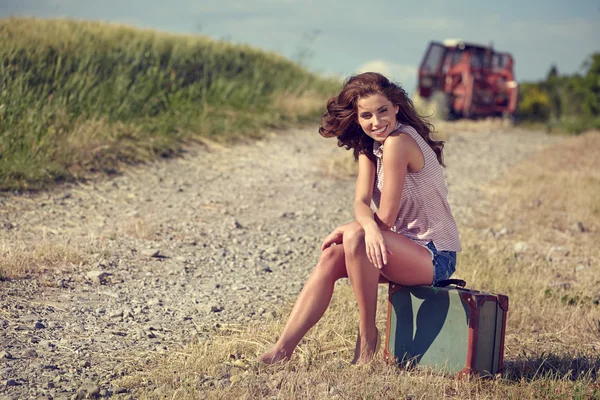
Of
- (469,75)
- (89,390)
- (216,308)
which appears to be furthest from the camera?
(469,75)

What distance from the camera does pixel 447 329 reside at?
2.62 m

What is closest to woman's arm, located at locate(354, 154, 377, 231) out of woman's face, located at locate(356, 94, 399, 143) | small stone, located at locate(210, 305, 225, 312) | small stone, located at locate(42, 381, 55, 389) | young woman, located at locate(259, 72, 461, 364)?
young woman, located at locate(259, 72, 461, 364)

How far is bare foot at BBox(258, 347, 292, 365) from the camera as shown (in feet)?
8.85

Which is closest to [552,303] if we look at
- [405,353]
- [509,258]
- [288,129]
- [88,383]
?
[509,258]

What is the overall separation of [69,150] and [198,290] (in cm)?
300

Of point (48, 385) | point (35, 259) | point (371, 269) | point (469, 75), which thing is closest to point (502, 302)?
point (371, 269)

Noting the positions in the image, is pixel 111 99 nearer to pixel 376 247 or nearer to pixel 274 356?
pixel 274 356

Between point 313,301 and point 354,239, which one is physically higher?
point 354,239

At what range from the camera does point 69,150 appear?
6.14 m

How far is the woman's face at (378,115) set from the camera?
2.79 metres

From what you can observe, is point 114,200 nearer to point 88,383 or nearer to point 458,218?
point 458,218

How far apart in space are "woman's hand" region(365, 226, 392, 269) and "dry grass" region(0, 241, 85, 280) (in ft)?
6.39

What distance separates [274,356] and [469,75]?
40.0ft

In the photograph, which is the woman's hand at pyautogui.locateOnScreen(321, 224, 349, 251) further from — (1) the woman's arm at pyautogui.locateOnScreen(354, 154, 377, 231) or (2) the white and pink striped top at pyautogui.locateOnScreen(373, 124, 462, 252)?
(2) the white and pink striped top at pyautogui.locateOnScreen(373, 124, 462, 252)
